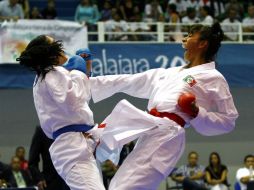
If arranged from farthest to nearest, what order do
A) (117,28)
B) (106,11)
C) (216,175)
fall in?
(106,11)
(117,28)
(216,175)

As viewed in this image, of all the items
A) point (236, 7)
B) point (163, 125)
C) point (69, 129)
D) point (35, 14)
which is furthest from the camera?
point (236, 7)

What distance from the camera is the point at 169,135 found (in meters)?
5.30

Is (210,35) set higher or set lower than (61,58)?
higher

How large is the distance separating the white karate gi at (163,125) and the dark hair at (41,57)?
62cm

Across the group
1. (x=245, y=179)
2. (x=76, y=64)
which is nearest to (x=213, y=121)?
(x=76, y=64)

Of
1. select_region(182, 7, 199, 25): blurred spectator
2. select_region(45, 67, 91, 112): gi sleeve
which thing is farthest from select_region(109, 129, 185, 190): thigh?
select_region(182, 7, 199, 25): blurred spectator

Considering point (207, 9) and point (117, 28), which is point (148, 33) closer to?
point (117, 28)

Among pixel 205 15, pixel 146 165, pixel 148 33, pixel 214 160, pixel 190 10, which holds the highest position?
pixel 146 165

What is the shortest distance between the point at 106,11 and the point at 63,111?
35.4ft

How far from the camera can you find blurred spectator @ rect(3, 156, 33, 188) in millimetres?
12398

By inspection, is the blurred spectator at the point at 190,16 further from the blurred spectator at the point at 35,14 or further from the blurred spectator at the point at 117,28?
the blurred spectator at the point at 35,14

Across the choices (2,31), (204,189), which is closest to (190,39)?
(204,189)

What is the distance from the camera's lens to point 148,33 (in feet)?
49.8

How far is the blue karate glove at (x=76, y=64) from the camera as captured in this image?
571 centimetres
